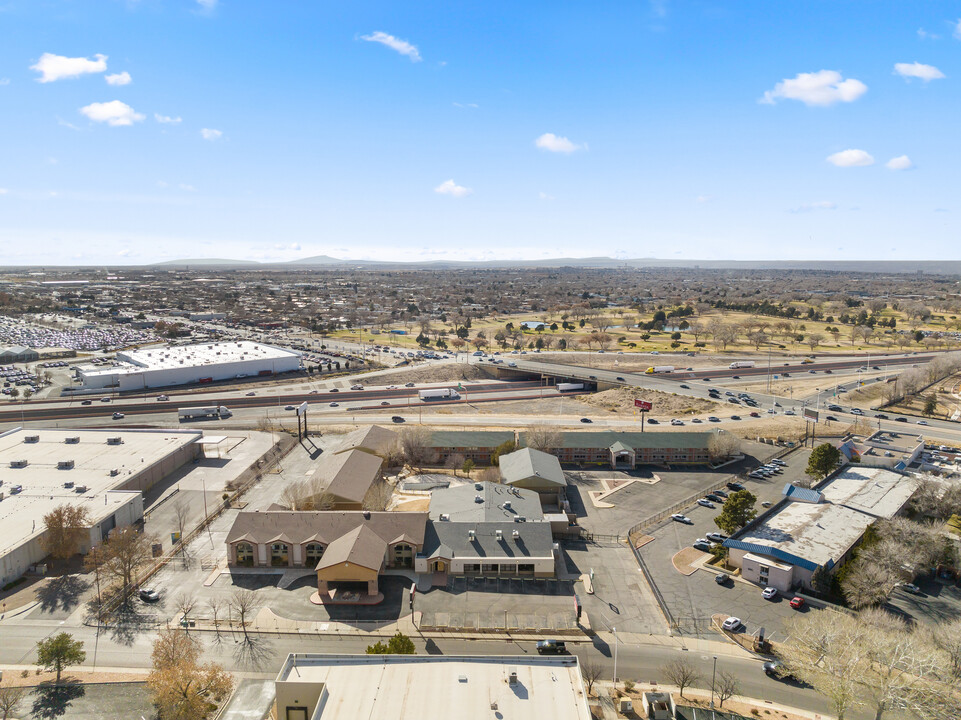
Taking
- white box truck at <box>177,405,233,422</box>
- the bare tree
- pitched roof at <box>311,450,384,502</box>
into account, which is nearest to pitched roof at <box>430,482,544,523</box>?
pitched roof at <box>311,450,384,502</box>

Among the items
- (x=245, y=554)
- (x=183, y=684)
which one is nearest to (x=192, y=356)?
(x=245, y=554)

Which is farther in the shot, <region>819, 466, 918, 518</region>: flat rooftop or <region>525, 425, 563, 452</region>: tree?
<region>525, 425, 563, 452</region>: tree

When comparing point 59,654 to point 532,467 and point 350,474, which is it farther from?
point 532,467

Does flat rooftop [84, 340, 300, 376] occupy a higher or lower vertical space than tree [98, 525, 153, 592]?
higher

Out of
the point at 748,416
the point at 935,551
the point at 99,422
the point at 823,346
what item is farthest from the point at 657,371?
the point at 99,422

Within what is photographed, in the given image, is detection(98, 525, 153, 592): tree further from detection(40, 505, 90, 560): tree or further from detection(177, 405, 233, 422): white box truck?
detection(177, 405, 233, 422): white box truck

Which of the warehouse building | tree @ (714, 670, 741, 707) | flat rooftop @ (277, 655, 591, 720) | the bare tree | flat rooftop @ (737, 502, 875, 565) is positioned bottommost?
tree @ (714, 670, 741, 707)

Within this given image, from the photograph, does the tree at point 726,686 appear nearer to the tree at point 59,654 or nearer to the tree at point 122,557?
the tree at point 59,654

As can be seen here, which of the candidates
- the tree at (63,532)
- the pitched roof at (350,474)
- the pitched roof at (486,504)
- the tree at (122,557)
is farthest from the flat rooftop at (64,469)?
the pitched roof at (486,504)
